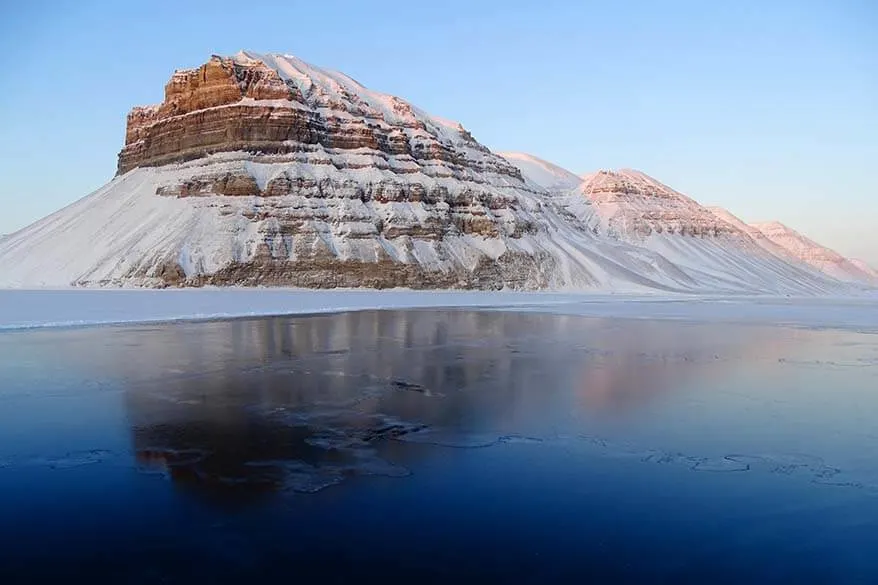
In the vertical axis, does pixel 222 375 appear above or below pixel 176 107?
below

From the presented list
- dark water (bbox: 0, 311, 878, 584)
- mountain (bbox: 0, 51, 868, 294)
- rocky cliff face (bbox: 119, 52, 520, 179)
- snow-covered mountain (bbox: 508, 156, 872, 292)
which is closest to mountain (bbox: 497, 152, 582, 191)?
snow-covered mountain (bbox: 508, 156, 872, 292)

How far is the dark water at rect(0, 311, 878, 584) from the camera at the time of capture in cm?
579

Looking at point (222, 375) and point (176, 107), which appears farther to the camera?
point (176, 107)

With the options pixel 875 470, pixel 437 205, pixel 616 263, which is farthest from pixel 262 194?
pixel 875 470

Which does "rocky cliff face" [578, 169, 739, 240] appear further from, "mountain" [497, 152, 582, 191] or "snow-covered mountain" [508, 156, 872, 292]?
"mountain" [497, 152, 582, 191]

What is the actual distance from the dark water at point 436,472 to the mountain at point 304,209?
56587 mm

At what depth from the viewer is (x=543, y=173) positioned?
17875 centimetres

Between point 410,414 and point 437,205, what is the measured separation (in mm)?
75674

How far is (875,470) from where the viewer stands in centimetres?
866

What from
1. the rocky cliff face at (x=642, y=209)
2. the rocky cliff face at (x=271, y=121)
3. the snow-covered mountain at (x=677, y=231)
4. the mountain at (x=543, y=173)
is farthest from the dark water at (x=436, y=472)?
the mountain at (x=543, y=173)

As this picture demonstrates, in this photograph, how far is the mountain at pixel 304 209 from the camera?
7262 cm

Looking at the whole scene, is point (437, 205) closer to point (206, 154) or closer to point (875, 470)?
point (206, 154)

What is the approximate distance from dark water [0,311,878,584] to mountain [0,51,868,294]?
56.6 metres

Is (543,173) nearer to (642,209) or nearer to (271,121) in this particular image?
(642,209)
